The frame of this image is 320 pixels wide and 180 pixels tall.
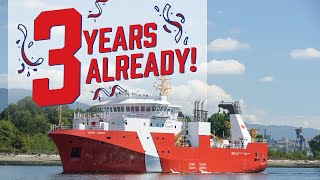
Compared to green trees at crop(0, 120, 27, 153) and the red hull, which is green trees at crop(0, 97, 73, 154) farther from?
the red hull

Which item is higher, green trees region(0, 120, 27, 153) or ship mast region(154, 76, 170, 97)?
ship mast region(154, 76, 170, 97)

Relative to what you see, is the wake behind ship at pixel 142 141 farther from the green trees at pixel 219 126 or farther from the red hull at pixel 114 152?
the green trees at pixel 219 126

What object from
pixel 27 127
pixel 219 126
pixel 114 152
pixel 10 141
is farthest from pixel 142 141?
pixel 27 127

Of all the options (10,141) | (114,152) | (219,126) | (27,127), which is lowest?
(10,141)

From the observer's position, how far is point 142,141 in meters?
52.7

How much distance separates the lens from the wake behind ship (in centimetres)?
5188

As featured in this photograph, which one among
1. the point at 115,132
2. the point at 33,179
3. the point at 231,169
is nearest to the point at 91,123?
the point at 115,132

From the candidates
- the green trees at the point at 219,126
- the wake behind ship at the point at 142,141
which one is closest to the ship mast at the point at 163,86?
the wake behind ship at the point at 142,141

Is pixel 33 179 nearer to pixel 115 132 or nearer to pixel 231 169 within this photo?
pixel 115 132

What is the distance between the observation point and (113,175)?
50.4 m

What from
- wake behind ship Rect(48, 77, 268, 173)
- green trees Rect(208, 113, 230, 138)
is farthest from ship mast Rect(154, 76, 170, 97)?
green trees Rect(208, 113, 230, 138)

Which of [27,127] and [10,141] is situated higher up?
[27,127]

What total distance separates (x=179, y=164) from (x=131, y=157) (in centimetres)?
501

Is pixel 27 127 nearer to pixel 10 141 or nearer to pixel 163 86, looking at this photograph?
pixel 10 141
